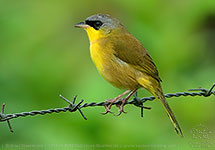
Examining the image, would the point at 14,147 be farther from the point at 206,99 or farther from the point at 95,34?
the point at 206,99

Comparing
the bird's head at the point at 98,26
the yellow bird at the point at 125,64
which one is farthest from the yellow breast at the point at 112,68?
the bird's head at the point at 98,26

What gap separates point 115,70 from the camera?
475 cm

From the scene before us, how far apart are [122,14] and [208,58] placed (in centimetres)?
196

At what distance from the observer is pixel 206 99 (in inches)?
201

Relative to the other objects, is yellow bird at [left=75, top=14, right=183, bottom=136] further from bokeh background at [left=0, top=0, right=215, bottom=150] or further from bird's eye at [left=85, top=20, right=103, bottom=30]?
bokeh background at [left=0, top=0, right=215, bottom=150]

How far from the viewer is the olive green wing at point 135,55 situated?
4793 mm

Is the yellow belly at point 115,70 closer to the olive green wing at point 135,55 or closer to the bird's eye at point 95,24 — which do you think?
the olive green wing at point 135,55

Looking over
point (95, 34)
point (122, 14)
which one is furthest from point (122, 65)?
point (122, 14)

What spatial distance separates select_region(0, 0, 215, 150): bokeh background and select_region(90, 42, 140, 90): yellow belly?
0.89 feet

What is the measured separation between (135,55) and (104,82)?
54cm

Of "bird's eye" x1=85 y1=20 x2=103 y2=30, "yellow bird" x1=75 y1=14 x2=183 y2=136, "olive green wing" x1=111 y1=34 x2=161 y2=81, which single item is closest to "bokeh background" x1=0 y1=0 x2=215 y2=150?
"yellow bird" x1=75 y1=14 x2=183 y2=136

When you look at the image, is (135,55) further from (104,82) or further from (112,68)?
(104,82)

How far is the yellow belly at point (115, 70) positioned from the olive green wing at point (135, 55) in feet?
0.19

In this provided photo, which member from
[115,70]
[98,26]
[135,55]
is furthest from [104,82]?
[98,26]
